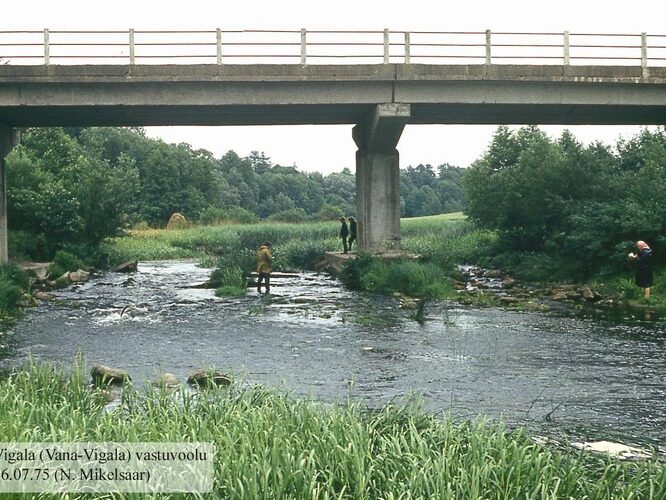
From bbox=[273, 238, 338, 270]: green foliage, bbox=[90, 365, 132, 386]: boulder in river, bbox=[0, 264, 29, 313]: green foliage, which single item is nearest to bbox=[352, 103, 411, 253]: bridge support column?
bbox=[273, 238, 338, 270]: green foliage

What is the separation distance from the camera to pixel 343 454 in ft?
20.3

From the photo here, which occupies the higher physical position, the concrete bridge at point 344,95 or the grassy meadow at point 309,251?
the concrete bridge at point 344,95

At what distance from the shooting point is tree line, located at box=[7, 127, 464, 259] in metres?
33.6

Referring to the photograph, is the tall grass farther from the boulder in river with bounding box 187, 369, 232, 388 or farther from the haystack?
the boulder in river with bounding box 187, 369, 232, 388

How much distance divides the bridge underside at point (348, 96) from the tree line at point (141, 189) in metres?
3.95

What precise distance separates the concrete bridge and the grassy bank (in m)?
20.7

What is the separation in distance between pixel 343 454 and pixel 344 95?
23.0 m

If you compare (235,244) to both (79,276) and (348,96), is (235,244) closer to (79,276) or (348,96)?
(79,276)

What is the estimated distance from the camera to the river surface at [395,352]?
10.2m

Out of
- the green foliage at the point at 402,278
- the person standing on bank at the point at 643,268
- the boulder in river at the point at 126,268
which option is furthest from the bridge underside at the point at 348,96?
the person standing on bank at the point at 643,268

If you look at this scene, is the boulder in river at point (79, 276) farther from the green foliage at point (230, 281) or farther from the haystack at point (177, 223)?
the haystack at point (177, 223)

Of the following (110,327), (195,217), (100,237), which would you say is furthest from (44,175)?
(195,217)

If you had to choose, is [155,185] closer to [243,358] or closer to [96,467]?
[243,358]
